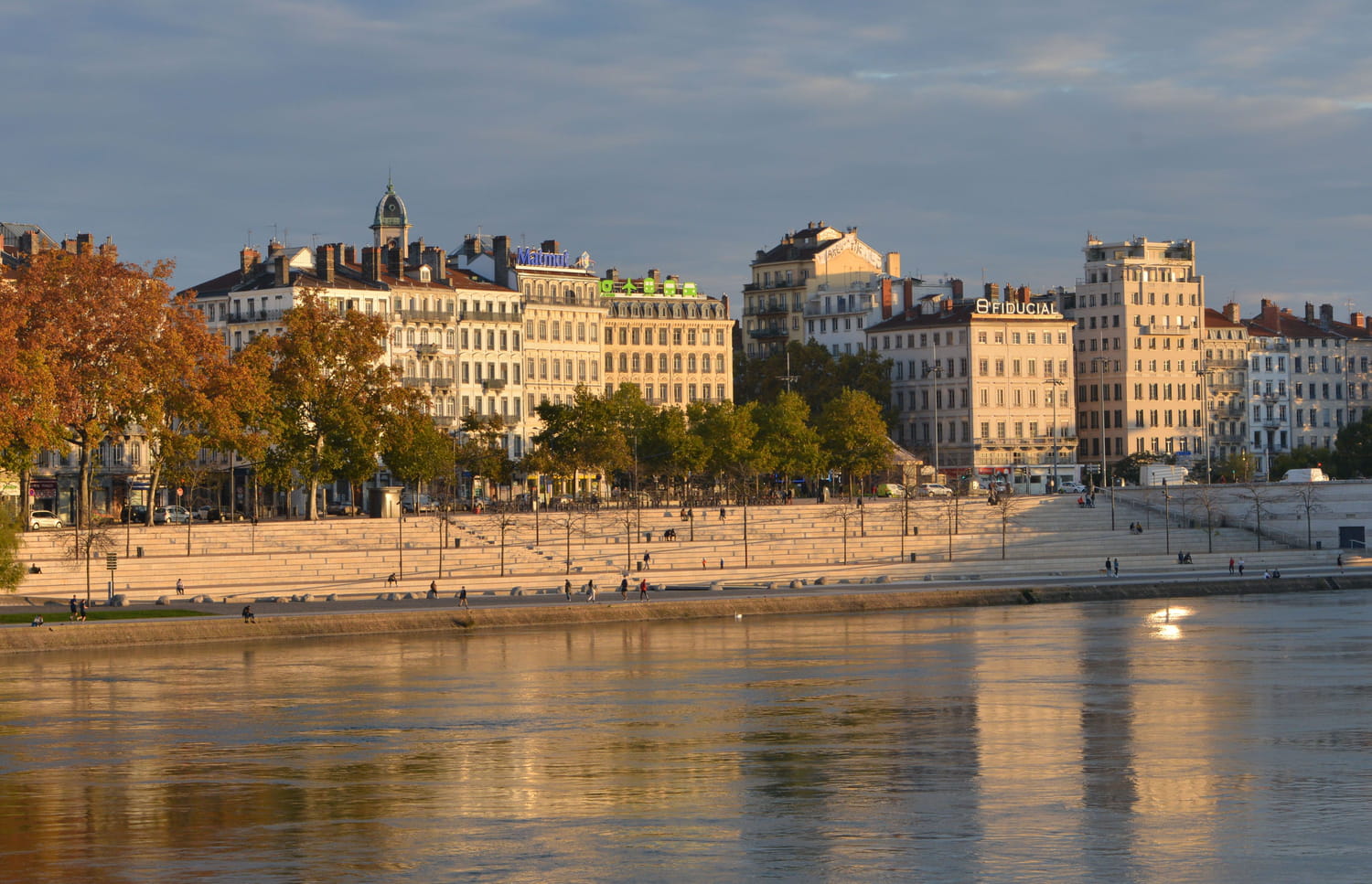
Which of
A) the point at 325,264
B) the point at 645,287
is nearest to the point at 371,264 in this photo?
the point at 325,264

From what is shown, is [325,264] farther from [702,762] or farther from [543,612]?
[702,762]

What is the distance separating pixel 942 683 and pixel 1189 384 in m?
124

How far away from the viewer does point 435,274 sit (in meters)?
146

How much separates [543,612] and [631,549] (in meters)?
20.7

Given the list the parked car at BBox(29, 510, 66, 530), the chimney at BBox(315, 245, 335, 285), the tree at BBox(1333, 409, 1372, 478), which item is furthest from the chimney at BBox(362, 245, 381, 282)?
the tree at BBox(1333, 409, 1372, 478)

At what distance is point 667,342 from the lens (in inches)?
6358

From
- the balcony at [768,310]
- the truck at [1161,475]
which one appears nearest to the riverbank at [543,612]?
the truck at [1161,475]

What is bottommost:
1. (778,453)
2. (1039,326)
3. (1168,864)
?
(1168,864)

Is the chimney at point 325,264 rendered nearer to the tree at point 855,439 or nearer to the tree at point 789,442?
the tree at point 789,442

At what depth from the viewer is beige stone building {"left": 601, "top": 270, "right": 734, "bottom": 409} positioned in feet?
522

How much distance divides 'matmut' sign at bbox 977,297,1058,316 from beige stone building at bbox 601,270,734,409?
21.1m

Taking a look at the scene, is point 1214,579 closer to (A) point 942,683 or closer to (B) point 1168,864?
(A) point 942,683

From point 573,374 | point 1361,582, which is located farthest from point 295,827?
point 573,374

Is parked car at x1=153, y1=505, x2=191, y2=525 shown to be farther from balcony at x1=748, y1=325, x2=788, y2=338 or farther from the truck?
balcony at x1=748, y1=325, x2=788, y2=338
